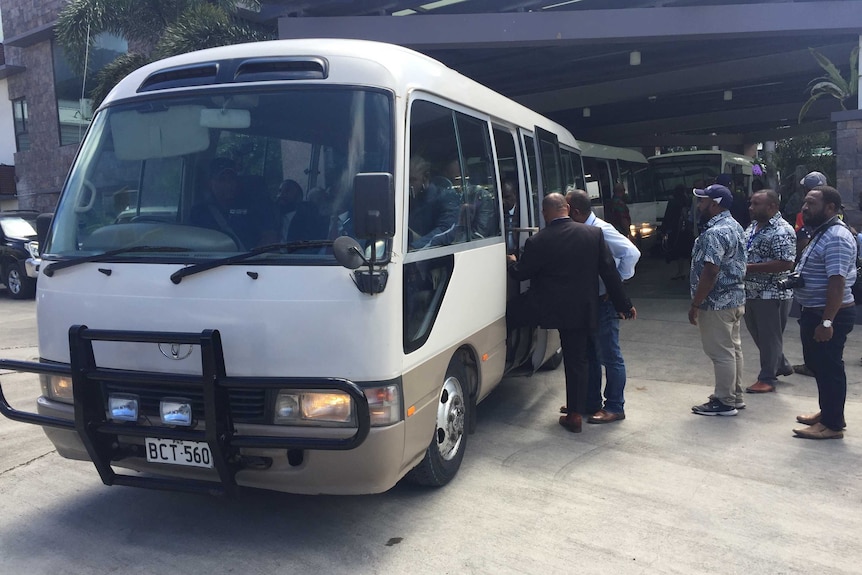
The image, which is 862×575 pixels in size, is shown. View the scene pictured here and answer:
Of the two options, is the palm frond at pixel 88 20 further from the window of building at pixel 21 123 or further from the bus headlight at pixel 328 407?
the bus headlight at pixel 328 407

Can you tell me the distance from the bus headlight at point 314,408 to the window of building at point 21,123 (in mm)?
28559

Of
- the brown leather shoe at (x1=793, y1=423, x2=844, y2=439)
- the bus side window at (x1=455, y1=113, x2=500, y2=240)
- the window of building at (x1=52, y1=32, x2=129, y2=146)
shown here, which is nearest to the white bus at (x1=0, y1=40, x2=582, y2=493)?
the bus side window at (x1=455, y1=113, x2=500, y2=240)

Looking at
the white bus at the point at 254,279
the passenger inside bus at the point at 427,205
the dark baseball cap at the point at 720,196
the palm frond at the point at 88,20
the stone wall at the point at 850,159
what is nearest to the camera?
the white bus at the point at 254,279

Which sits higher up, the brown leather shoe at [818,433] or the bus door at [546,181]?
the bus door at [546,181]

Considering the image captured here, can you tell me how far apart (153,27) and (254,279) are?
15.7 metres

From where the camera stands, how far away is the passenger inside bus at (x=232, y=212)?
12.4 ft

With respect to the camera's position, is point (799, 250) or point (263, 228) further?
point (799, 250)

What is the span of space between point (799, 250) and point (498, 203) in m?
4.15

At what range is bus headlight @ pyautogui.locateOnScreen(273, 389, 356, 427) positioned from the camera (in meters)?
3.57

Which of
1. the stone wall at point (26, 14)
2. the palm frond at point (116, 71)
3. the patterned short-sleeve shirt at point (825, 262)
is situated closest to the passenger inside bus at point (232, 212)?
the patterned short-sleeve shirt at point (825, 262)

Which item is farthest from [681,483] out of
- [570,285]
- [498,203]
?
[498,203]

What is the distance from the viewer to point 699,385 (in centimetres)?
718

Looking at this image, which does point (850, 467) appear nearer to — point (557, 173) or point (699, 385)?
point (699, 385)

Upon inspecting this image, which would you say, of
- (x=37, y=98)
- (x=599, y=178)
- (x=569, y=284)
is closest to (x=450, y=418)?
(x=569, y=284)
